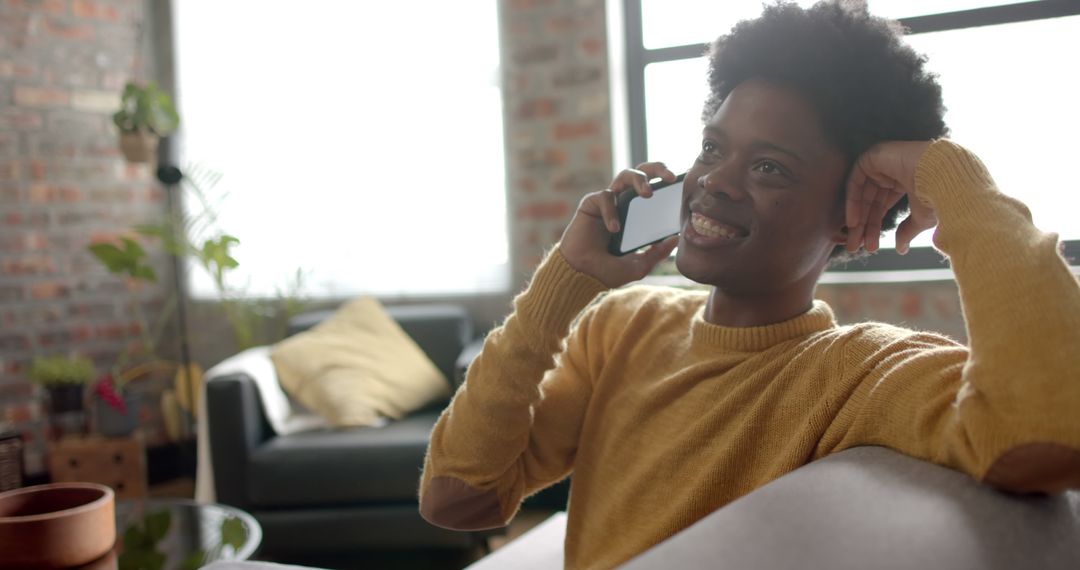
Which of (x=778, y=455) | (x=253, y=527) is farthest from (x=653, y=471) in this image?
(x=253, y=527)

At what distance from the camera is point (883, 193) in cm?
100

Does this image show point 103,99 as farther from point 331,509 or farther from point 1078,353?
point 1078,353

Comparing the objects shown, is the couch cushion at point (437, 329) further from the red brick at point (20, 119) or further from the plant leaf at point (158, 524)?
the red brick at point (20, 119)

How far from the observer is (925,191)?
865 mm

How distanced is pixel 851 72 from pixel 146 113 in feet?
10.4

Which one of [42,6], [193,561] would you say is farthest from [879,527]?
[42,6]

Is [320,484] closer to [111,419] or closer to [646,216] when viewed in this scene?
[111,419]

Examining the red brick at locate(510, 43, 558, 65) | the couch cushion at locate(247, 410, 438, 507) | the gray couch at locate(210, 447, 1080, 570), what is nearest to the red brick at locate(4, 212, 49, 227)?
the couch cushion at locate(247, 410, 438, 507)

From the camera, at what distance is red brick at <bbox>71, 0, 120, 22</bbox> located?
372 cm

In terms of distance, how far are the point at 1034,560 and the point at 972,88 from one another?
A: 2.65 metres

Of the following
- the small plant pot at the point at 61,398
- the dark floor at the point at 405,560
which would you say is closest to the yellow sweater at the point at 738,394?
the dark floor at the point at 405,560

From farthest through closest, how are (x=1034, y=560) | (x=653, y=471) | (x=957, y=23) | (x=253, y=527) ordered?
(x=957, y=23)
(x=253, y=527)
(x=653, y=471)
(x=1034, y=560)

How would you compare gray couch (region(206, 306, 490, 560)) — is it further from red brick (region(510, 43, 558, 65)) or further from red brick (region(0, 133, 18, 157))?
red brick (region(0, 133, 18, 157))

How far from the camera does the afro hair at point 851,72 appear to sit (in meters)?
0.98
